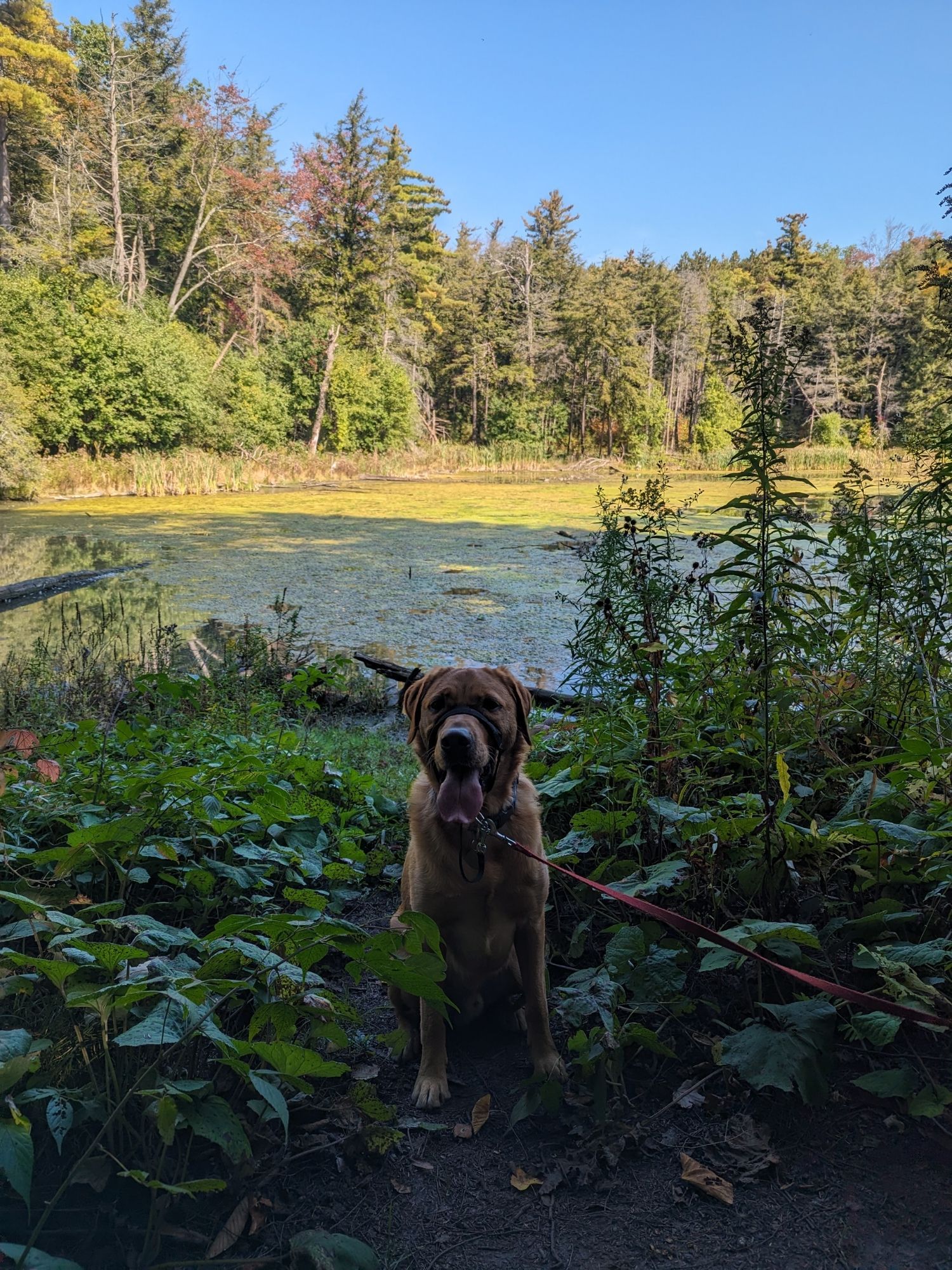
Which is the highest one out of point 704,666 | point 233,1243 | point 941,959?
point 704,666

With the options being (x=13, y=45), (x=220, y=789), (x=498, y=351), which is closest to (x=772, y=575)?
(x=220, y=789)

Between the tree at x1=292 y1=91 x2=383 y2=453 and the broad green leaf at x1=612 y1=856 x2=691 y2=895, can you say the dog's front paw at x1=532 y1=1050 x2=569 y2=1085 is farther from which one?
the tree at x1=292 y1=91 x2=383 y2=453

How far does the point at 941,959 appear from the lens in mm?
2227

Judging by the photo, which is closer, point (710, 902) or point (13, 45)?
point (710, 902)

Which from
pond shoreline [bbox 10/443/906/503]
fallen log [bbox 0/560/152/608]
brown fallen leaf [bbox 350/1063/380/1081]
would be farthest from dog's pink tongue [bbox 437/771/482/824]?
pond shoreline [bbox 10/443/906/503]

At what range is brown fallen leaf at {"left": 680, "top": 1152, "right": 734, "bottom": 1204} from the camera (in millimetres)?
2072

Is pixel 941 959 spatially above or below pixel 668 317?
below

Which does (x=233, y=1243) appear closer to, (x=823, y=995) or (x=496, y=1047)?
(x=496, y=1047)

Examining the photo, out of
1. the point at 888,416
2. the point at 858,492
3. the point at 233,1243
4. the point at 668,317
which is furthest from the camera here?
the point at 668,317

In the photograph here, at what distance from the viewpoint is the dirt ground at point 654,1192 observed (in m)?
1.92

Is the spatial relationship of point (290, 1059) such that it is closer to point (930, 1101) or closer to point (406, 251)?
point (930, 1101)

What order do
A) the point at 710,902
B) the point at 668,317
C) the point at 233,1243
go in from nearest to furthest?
the point at 233,1243
the point at 710,902
the point at 668,317

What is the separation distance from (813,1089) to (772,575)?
1.54 metres

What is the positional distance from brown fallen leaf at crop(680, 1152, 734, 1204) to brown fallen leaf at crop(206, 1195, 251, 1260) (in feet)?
3.74
